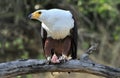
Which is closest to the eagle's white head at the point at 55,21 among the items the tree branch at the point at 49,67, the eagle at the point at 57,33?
the eagle at the point at 57,33

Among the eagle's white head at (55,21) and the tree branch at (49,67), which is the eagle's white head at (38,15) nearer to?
the eagle's white head at (55,21)

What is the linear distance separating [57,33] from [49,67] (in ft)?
1.59

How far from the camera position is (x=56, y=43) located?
590 cm

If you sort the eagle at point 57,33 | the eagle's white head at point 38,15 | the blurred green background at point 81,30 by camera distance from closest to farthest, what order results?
the eagle's white head at point 38,15, the eagle at point 57,33, the blurred green background at point 81,30

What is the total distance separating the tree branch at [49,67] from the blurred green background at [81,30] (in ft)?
13.9

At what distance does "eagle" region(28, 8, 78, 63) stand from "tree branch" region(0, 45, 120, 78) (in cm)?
14

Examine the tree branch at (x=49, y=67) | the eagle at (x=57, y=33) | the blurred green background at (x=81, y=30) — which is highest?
the blurred green background at (x=81, y=30)

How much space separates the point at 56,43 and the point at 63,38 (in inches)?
5.3

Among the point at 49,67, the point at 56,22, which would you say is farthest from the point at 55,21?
the point at 49,67

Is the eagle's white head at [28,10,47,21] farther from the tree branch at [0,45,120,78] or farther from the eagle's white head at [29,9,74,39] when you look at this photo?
the tree branch at [0,45,120,78]

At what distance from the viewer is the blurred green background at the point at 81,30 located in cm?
1005

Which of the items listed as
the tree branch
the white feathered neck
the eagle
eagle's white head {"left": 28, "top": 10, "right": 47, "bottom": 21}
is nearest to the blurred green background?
the eagle

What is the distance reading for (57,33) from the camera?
18.5 ft

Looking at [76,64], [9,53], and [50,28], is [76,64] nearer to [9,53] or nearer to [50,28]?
[50,28]
